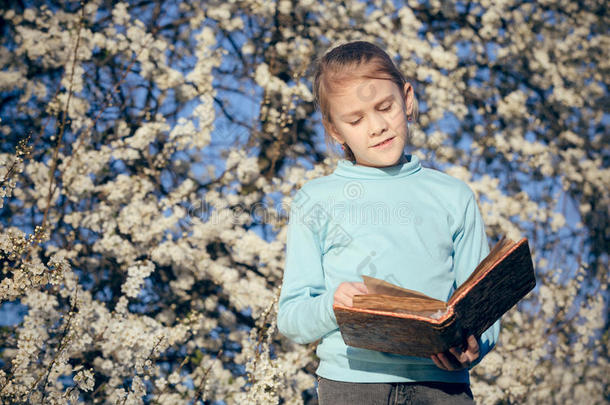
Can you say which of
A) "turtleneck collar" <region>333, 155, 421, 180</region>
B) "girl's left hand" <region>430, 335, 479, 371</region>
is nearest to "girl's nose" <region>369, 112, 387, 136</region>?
"turtleneck collar" <region>333, 155, 421, 180</region>

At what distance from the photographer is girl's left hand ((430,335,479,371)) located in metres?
1.22

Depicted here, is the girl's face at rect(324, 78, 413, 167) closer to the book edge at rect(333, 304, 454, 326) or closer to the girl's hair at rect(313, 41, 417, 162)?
the girl's hair at rect(313, 41, 417, 162)

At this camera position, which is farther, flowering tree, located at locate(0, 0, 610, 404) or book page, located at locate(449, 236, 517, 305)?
flowering tree, located at locate(0, 0, 610, 404)

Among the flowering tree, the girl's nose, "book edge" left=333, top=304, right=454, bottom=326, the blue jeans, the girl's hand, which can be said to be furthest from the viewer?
the flowering tree

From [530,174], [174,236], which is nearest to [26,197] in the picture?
[174,236]

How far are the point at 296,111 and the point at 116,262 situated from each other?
5.21ft

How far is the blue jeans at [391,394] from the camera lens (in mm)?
1338

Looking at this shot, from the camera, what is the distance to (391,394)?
134 centimetres

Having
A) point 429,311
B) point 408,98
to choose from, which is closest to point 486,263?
point 429,311

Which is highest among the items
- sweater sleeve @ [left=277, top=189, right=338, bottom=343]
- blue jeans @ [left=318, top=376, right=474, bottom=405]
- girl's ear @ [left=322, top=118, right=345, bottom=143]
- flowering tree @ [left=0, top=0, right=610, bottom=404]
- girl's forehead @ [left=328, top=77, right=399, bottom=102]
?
girl's forehead @ [left=328, top=77, right=399, bottom=102]

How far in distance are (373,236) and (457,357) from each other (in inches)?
14.6

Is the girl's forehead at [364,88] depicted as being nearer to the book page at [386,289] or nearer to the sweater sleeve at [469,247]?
the sweater sleeve at [469,247]

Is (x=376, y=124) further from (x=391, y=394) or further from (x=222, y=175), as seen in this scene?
(x=222, y=175)

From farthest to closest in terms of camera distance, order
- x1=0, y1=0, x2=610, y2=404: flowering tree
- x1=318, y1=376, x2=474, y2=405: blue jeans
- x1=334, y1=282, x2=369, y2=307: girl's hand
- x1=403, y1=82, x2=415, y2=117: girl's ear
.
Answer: x1=0, y1=0, x2=610, y2=404: flowering tree, x1=403, y1=82, x2=415, y2=117: girl's ear, x1=318, y1=376, x2=474, y2=405: blue jeans, x1=334, y1=282, x2=369, y2=307: girl's hand
